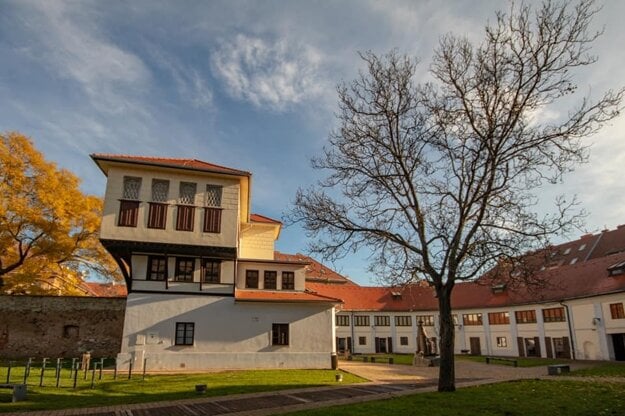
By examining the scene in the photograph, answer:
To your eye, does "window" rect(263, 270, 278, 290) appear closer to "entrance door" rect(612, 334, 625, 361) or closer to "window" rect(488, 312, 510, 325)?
"entrance door" rect(612, 334, 625, 361)

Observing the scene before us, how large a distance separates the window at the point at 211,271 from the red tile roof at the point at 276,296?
1.36m

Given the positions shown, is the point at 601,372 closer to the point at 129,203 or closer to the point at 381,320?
the point at 129,203

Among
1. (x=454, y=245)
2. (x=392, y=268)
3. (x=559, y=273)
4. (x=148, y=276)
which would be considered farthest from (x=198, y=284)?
(x=559, y=273)

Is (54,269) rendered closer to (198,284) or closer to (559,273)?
(198,284)

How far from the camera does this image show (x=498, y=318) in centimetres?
4406

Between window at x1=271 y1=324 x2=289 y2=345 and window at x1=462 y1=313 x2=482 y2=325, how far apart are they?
96.8ft

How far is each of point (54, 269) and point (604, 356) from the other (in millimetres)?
39506

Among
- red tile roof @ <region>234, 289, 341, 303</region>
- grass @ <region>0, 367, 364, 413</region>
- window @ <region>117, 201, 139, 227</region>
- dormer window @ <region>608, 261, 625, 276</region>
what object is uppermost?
window @ <region>117, 201, 139, 227</region>

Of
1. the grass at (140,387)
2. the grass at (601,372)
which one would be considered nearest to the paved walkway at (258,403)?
the grass at (140,387)

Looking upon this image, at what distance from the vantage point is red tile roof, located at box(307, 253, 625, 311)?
34.4 metres

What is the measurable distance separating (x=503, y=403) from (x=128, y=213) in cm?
1873

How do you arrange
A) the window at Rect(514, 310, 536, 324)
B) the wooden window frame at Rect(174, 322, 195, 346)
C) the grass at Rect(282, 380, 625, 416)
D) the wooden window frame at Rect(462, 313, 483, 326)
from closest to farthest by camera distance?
the grass at Rect(282, 380, 625, 416) < the wooden window frame at Rect(174, 322, 195, 346) < the window at Rect(514, 310, 536, 324) < the wooden window frame at Rect(462, 313, 483, 326)

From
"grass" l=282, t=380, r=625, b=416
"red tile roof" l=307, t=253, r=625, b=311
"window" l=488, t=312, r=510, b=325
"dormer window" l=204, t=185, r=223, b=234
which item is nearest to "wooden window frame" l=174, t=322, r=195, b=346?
"dormer window" l=204, t=185, r=223, b=234

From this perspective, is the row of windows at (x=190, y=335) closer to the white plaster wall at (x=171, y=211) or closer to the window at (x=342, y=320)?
the white plaster wall at (x=171, y=211)
